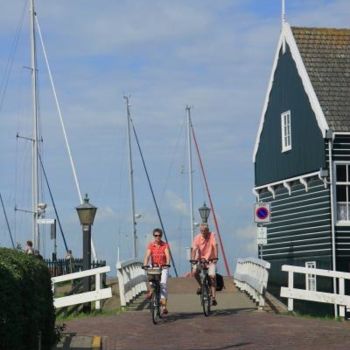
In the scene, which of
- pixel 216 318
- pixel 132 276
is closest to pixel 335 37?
pixel 132 276

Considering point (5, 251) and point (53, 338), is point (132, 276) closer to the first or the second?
point (53, 338)

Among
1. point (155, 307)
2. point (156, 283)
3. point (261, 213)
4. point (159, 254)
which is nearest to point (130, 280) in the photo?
point (159, 254)

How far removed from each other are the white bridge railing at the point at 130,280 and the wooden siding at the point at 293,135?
8.55 m

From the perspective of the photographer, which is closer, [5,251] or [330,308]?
[5,251]

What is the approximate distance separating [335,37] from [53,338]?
939 inches

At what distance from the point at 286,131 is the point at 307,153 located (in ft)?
8.62

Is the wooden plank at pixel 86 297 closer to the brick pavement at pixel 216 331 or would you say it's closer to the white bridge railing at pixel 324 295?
the brick pavement at pixel 216 331

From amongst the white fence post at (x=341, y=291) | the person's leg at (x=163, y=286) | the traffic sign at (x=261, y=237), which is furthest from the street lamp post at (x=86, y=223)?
the traffic sign at (x=261, y=237)

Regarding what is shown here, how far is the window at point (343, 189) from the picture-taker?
29.3 metres

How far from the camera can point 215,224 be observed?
185ft

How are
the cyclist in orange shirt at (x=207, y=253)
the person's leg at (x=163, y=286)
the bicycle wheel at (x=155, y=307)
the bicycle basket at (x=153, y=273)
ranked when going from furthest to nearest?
the cyclist in orange shirt at (x=207, y=253)
the person's leg at (x=163, y=286)
the bicycle basket at (x=153, y=273)
the bicycle wheel at (x=155, y=307)

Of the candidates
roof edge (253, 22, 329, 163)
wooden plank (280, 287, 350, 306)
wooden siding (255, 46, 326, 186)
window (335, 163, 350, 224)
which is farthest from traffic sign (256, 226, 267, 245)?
wooden plank (280, 287, 350, 306)

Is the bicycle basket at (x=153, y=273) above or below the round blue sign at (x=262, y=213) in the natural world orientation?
below

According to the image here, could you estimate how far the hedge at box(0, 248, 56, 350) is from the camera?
8.52 metres
